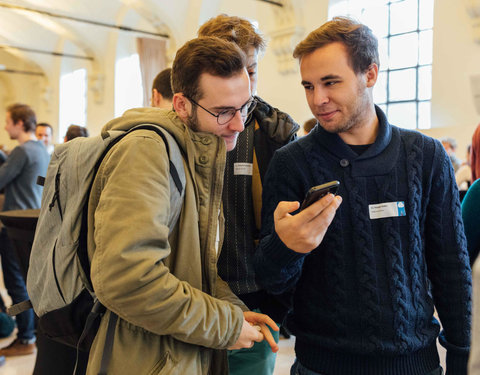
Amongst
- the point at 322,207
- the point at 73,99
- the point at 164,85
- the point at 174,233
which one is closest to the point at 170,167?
the point at 174,233

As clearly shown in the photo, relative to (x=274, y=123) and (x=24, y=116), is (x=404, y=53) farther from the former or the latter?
(x=274, y=123)

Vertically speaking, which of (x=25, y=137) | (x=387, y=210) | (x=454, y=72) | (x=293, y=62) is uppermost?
(x=293, y=62)

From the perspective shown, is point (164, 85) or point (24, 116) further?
point (24, 116)

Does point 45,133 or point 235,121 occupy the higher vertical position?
point 45,133

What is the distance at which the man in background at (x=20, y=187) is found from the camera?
455 cm

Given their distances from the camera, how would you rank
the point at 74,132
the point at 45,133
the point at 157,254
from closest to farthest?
the point at 157,254, the point at 74,132, the point at 45,133

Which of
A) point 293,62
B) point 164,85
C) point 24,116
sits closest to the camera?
point 164,85

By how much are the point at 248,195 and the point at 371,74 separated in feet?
1.99

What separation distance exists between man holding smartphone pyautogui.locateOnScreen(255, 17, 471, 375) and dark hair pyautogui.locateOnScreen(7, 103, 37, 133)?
152 inches

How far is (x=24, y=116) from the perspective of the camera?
16.0ft

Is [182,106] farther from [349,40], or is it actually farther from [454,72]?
[454,72]

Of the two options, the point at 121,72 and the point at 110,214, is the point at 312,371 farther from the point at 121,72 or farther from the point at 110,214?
the point at 121,72

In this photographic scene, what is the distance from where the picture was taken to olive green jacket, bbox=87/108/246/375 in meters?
1.25

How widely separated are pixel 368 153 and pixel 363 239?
27 centimetres
